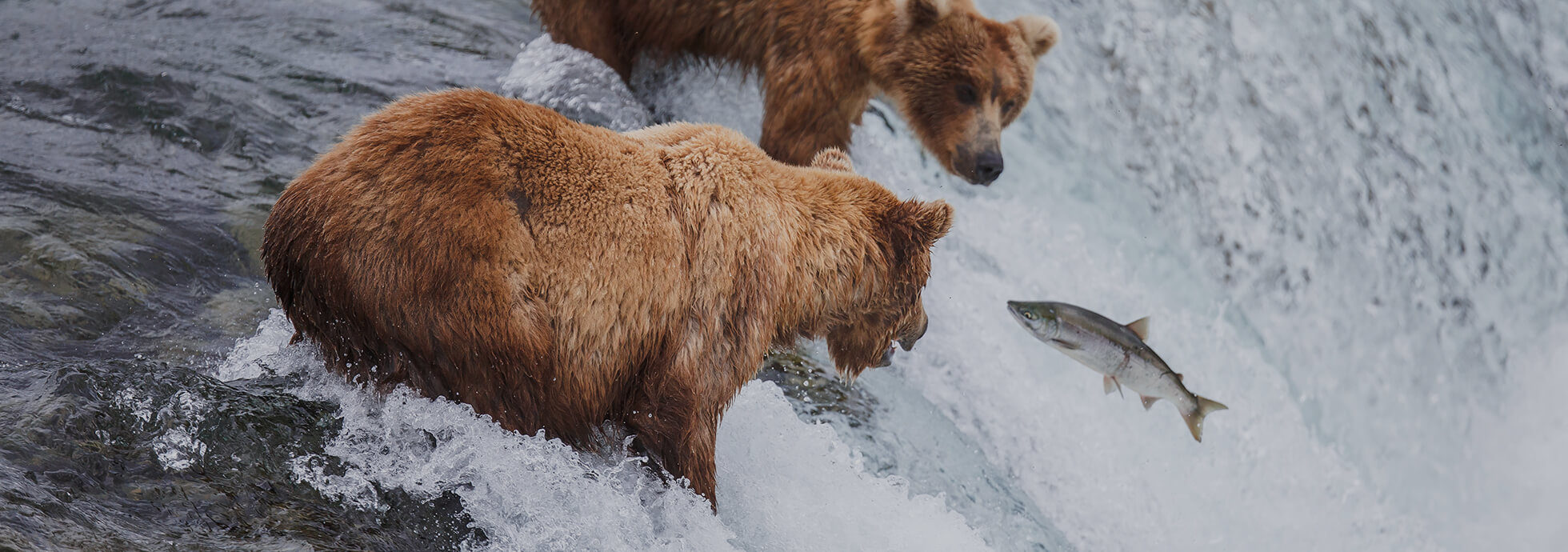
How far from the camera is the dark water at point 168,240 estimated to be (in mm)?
2631

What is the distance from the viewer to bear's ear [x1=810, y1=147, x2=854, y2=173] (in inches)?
152

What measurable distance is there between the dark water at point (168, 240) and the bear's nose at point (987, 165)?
2586mm

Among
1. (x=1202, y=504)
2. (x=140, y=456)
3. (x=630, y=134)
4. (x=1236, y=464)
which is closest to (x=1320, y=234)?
(x=1236, y=464)

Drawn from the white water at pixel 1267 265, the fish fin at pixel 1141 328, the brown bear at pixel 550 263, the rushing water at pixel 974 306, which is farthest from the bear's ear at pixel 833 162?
the fish fin at pixel 1141 328

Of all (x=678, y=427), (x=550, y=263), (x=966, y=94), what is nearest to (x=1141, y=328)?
(x=966, y=94)

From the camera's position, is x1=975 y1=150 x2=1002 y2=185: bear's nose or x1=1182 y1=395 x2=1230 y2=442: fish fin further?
x1=975 y1=150 x2=1002 y2=185: bear's nose

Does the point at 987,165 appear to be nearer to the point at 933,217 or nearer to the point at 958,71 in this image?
the point at 958,71

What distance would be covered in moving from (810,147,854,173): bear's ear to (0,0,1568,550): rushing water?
81 centimetres

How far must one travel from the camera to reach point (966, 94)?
5297 millimetres

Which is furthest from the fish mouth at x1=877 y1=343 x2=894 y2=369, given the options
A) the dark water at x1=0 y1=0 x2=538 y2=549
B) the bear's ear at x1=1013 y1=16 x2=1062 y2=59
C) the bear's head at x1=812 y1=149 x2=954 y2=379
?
the bear's ear at x1=1013 y1=16 x2=1062 y2=59

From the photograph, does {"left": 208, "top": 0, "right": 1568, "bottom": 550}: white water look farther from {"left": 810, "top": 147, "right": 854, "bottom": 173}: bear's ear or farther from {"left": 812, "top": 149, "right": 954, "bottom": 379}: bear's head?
{"left": 810, "top": 147, "right": 854, "bottom": 173}: bear's ear

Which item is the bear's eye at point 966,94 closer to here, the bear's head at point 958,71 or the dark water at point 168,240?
the bear's head at point 958,71

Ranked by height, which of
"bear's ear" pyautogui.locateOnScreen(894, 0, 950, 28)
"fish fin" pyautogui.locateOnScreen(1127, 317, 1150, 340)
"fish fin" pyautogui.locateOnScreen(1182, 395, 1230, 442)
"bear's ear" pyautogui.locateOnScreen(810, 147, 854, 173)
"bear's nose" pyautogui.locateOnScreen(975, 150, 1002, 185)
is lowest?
"fish fin" pyautogui.locateOnScreen(1182, 395, 1230, 442)

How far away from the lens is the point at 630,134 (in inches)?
126
